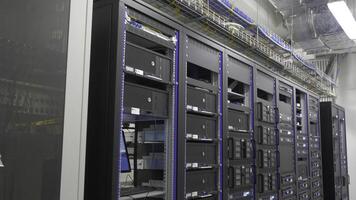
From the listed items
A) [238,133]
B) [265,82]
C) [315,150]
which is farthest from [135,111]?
[315,150]

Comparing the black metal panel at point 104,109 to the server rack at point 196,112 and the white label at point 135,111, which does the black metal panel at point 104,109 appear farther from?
the white label at point 135,111

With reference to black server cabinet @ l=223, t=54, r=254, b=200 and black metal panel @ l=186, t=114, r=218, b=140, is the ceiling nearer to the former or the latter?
black server cabinet @ l=223, t=54, r=254, b=200

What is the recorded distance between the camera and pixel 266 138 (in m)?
3.10

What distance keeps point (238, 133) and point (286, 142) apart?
1181 mm

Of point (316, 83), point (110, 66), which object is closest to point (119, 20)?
point (110, 66)

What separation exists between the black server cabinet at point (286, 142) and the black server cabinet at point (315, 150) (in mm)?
688

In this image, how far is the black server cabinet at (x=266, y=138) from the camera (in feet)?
9.75

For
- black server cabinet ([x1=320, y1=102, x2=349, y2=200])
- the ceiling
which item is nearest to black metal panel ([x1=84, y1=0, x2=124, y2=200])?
the ceiling

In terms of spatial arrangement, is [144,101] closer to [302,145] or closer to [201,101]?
[201,101]

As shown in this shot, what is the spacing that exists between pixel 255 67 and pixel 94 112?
1.77 meters

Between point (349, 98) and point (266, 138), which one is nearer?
point (266, 138)

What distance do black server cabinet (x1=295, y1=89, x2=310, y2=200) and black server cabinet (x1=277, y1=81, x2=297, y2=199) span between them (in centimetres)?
17

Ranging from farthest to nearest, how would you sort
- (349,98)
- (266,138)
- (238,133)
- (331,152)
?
(349,98), (331,152), (266,138), (238,133)

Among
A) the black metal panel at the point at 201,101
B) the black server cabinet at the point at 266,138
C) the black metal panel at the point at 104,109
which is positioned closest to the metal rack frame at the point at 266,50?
the black server cabinet at the point at 266,138
